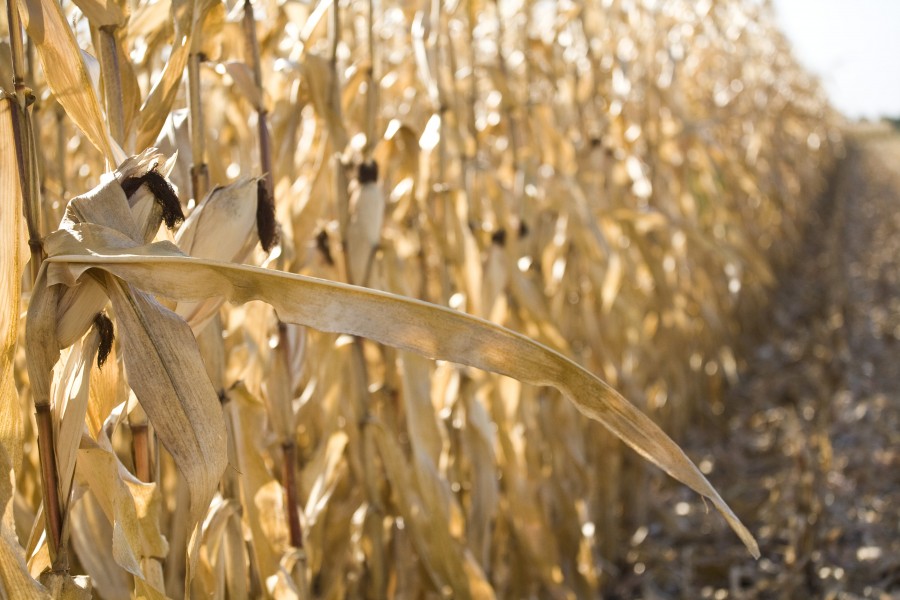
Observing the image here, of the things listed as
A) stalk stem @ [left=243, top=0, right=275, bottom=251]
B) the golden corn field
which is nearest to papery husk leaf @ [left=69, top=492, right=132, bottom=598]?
the golden corn field

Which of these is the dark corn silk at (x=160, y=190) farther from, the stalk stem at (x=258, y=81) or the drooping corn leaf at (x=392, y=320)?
the stalk stem at (x=258, y=81)

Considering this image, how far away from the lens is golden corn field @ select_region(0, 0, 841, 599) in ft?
1.86

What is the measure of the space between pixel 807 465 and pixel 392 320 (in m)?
1.42

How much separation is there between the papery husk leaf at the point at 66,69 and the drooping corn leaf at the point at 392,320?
6.0 inches

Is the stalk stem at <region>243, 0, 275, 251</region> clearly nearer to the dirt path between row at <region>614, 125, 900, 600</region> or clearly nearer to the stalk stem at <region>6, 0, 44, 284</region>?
the stalk stem at <region>6, 0, 44, 284</region>

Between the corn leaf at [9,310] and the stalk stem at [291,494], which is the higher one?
the corn leaf at [9,310]

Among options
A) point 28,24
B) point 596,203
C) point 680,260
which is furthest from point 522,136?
point 28,24

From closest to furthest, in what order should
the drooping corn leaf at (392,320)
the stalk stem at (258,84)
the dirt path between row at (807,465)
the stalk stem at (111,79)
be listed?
1. the drooping corn leaf at (392,320)
2. the stalk stem at (111,79)
3. the stalk stem at (258,84)
4. the dirt path between row at (807,465)

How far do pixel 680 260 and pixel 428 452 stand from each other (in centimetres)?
157

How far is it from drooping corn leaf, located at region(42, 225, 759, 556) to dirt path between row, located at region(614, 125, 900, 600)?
45.4 inches

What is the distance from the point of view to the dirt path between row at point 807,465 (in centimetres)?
165

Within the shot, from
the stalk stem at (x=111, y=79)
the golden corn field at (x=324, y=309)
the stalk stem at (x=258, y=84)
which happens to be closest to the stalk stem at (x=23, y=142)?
the golden corn field at (x=324, y=309)

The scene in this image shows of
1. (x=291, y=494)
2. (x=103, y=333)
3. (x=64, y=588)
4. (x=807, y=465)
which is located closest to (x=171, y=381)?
(x=103, y=333)

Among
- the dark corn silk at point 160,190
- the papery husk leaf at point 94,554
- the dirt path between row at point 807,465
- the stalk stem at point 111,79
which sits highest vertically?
the stalk stem at point 111,79
